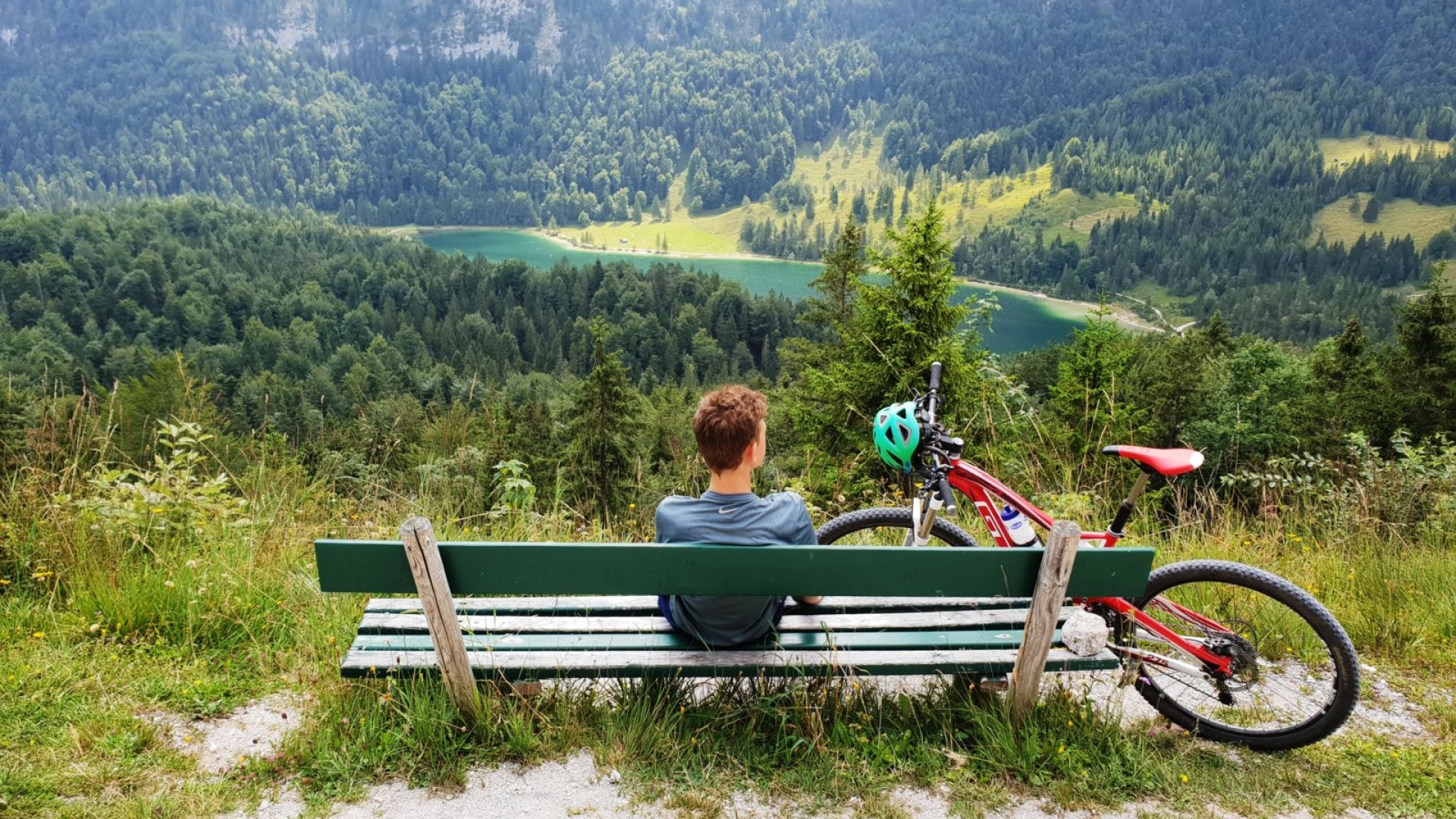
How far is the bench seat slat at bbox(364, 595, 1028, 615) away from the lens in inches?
156

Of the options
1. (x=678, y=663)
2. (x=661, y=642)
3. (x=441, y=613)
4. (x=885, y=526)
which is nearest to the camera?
(x=441, y=613)

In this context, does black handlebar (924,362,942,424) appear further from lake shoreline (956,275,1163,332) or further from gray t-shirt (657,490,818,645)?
lake shoreline (956,275,1163,332)

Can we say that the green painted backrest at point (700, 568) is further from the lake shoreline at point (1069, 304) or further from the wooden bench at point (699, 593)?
the lake shoreline at point (1069, 304)

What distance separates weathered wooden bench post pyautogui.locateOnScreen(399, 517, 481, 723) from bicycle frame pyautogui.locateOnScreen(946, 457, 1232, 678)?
2468 millimetres

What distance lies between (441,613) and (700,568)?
1044 mm

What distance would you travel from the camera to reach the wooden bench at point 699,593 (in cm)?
307

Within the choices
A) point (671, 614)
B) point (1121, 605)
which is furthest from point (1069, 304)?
point (671, 614)

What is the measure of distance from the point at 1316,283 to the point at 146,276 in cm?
19811

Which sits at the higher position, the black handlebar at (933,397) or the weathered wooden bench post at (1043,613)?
the black handlebar at (933,397)

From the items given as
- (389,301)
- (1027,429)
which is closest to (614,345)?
(389,301)

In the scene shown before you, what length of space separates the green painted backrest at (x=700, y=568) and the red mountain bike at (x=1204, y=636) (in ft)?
2.05

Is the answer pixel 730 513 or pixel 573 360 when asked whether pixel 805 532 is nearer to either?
pixel 730 513

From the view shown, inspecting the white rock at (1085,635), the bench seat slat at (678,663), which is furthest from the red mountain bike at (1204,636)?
the bench seat slat at (678,663)

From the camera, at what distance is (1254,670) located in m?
3.80
